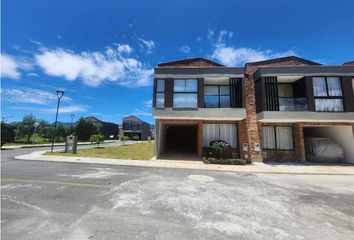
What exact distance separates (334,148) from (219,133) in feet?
30.2

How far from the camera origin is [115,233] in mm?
4008

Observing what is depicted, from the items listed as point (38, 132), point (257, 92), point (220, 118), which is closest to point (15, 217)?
point (220, 118)

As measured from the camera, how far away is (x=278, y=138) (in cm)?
1653

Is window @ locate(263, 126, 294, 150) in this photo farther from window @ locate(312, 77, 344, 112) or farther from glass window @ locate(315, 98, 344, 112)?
window @ locate(312, 77, 344, 112)

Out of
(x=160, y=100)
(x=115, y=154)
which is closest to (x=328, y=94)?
(x=160, y=100)

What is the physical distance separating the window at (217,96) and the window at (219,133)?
179cm

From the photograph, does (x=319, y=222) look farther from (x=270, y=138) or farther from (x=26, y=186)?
(x=270, y=138)

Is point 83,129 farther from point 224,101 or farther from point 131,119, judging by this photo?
point 224,101

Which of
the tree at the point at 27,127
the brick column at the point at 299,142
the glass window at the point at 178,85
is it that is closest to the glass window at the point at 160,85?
the glass window at the point at 178,85

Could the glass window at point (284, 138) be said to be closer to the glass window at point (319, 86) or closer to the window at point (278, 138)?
the window at point (278, 138)

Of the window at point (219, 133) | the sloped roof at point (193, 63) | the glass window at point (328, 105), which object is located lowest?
the window at point (219, 133)

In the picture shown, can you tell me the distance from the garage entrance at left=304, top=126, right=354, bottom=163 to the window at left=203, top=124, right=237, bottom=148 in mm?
6285

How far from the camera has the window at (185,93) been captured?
16078 mm

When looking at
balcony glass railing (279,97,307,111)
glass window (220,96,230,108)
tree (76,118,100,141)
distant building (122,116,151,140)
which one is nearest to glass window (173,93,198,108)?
glass window (220,96,230,108)
